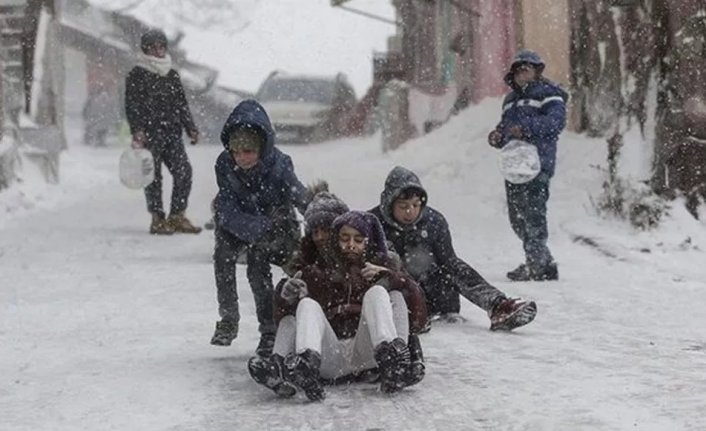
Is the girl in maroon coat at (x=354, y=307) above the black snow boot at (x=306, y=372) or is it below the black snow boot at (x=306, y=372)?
above

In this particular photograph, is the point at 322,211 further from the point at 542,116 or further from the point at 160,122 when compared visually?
the point at 160,122

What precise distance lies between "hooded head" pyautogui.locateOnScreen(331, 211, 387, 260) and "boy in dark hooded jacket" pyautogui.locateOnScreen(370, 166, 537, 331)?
101 centimetres

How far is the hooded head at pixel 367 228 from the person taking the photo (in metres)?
4.82

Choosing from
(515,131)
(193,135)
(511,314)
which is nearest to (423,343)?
(511,314)

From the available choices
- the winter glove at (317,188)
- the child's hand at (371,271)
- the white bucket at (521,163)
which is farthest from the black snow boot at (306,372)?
the white bucket at (521,163)

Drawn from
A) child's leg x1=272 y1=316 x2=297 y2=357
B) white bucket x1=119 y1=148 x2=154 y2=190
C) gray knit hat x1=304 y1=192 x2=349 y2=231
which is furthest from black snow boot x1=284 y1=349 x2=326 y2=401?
white bucket x1=119 y1=148 x2=154 y2=190

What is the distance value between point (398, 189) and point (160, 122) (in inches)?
222

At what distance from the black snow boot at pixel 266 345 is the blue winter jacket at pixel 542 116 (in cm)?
342

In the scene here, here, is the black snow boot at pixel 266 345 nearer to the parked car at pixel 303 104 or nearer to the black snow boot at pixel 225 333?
the black snow boot at pixel 225 333

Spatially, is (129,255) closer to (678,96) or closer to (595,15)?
(678,96)

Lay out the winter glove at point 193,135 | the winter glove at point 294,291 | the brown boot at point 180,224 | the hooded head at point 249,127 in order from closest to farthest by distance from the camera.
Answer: the winter glove at point 294,291 → the hooded head at point 249,127 → the winter glove at point 193,135 → the brown boot at point 180,224

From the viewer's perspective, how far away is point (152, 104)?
1127 cm

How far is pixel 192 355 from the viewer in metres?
5.62

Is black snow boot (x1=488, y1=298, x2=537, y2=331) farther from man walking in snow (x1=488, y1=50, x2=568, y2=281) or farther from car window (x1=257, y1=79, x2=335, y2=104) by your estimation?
car window (x1=257, y1=79, x2=335, y2=104)
